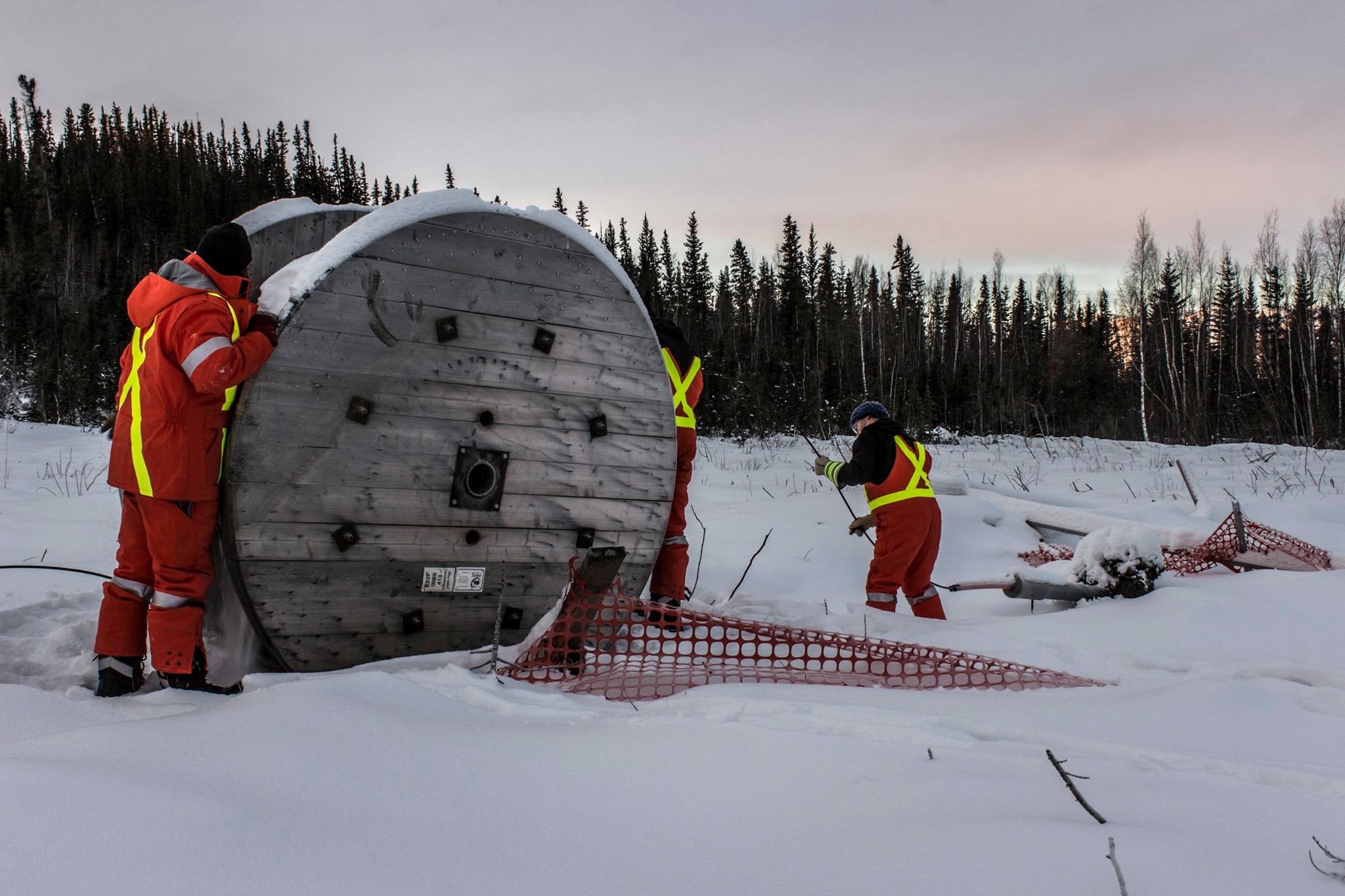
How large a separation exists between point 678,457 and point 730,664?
5.27 ft

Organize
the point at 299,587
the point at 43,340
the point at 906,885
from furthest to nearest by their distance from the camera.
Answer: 1. the point at 43,340
2. the point at 299,587
3. the point at 906,885

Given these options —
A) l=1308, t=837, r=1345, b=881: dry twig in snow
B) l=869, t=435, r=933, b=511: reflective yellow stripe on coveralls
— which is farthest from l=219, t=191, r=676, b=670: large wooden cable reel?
l=1308, t=837, r=1345, b=881: dry twig in snow

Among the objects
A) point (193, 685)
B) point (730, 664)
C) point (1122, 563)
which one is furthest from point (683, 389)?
point (193, 685)

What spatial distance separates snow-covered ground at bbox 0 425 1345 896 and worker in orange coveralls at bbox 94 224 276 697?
25cm

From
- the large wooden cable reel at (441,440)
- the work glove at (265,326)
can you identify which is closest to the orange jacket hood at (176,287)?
the work glove at (265,326)

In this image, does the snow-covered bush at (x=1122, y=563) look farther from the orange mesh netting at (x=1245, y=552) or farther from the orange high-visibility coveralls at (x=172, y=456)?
the orange high-visibility coveralls at (x=172, y=456)

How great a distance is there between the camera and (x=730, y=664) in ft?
10.2

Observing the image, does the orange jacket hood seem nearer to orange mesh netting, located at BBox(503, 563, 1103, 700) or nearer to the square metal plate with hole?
the square metal plate with hole

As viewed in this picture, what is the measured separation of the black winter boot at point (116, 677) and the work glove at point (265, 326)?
1.29 m

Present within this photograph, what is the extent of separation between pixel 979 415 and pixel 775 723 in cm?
3513

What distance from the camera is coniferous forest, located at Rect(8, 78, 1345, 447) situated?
23.4m

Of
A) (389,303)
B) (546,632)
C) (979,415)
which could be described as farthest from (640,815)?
(979,415)

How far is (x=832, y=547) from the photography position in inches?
243

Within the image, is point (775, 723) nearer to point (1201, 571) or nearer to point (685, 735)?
point (685, 735)
